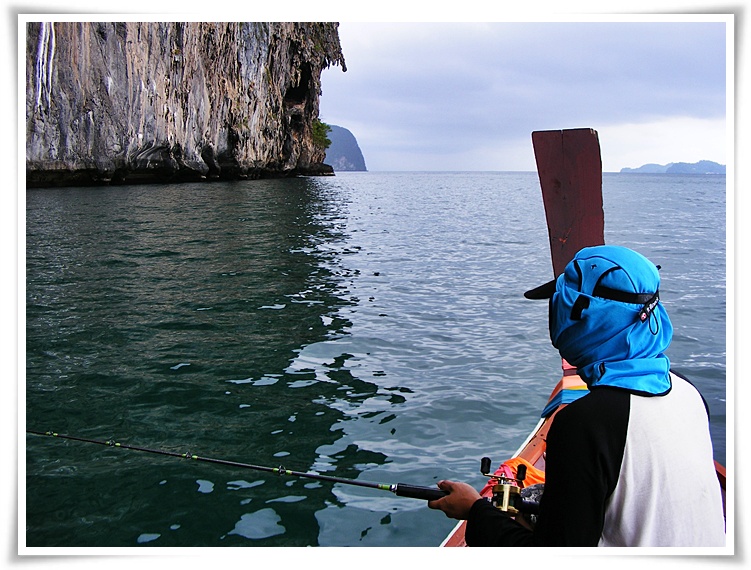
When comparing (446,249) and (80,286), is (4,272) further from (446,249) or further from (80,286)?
(446,249)

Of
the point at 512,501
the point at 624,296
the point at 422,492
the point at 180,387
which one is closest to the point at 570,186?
the point at 422,492

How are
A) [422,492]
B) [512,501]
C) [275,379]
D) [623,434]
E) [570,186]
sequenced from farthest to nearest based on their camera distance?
[275,379] < [570,186] < [422,492] < [512,501] < [623,434]

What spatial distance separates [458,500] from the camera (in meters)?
2.69

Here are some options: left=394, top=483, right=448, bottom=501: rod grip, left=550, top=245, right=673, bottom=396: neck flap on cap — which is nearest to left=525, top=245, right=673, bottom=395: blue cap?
left=550, top=245, right=673, bottom=396: neck flap on cap

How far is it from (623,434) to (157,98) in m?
39.3

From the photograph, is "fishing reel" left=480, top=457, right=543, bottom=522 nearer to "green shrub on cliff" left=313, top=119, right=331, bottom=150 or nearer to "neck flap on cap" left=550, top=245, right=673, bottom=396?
"neck flap on cap" left=550, top=245, right=673, bottom=396

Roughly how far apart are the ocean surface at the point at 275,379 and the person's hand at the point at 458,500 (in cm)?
178

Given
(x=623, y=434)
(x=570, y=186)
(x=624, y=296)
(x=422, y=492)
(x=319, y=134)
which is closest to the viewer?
(x=623, y=434)

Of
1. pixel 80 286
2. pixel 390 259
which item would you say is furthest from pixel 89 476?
pixel 390 259

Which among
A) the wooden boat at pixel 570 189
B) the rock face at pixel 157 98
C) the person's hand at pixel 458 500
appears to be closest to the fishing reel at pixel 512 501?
the person's hand at pixel 458 500

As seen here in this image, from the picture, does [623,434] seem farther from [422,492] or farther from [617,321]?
[422,492]

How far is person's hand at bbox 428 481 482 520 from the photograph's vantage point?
2.66m

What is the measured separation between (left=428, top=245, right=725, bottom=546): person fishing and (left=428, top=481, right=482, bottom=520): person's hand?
417 mm
